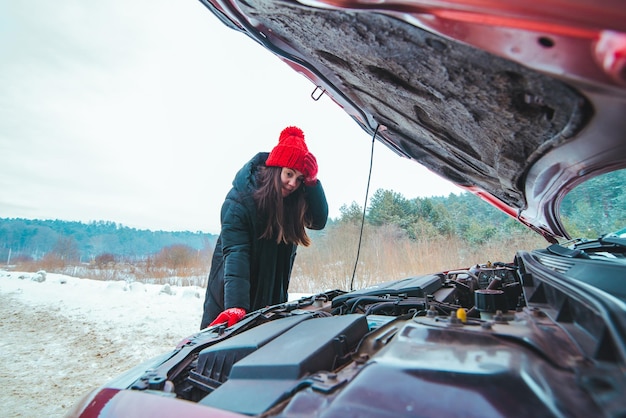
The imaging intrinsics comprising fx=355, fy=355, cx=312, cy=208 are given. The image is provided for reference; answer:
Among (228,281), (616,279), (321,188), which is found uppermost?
(321,188)

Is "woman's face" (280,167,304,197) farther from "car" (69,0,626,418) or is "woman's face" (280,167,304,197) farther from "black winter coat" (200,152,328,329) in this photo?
"car" (69,0,626,418)

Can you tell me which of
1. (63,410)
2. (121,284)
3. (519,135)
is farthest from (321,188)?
(121,284)

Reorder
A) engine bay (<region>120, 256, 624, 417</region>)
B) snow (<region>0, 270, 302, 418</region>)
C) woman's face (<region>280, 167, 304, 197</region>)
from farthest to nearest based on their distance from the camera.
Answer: snow (<region>0, 270, 302, 418</region>) → woman's face (<region>280, 167, 304, 197</region>) → engine bay (<region>120, 256, 624, 417</region>)

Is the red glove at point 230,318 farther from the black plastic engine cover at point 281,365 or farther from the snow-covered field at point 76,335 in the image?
the snow-covered field at point 76,335

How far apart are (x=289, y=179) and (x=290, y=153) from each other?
17 centimetres

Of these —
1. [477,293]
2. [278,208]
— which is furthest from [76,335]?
[477,293]

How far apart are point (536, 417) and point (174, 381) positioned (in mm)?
901

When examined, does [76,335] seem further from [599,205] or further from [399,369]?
[599,205]

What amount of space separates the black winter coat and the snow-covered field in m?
1.73

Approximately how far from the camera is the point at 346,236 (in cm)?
879

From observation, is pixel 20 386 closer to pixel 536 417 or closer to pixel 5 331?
pixel 5 331

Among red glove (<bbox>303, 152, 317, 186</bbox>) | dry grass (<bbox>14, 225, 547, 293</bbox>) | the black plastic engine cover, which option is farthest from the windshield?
dry grass (<bbox>14, 225, 547, 293</bbox>)

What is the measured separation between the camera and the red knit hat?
7.24ft

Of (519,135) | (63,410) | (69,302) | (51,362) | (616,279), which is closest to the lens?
(616,279)
